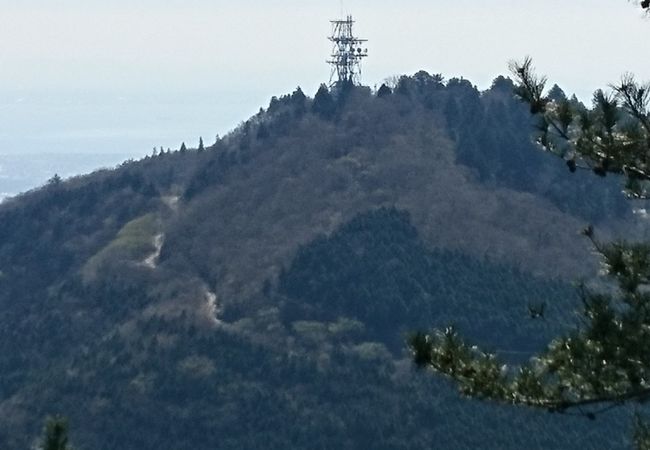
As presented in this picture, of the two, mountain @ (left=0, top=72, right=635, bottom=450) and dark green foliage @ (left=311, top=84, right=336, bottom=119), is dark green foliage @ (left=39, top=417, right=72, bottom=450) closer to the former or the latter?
mountain @ (left=0, top=72, right=635, bottom=450)

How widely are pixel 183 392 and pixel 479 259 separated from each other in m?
20.8

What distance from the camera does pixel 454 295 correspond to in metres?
83.7

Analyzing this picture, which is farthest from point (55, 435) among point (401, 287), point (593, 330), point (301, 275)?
point (301, 275)

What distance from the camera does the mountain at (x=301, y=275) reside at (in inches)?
2940

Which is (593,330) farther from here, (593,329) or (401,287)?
(401,287)

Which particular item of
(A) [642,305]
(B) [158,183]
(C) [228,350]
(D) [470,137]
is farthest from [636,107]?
(B) [158,183]

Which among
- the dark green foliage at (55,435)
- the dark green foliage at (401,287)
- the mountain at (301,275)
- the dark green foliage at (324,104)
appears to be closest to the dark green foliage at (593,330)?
the dark green foliage at (55,435)

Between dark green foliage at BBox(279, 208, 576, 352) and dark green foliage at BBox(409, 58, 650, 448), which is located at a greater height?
dark green foliage at BBox(409, 58, 650, 448)

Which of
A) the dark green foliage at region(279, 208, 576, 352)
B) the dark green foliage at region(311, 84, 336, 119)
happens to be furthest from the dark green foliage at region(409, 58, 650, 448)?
the dark green foliage at region(311, 84, 336, 119)

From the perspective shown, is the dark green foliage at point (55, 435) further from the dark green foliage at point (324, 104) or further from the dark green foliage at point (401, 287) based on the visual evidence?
the dark green foliage at point (324, 104)

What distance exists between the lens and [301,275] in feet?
286

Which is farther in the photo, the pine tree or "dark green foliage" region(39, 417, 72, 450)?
"dark green foliage" region(39, 417, 72, 450)

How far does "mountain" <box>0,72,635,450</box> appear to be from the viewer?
74.7m

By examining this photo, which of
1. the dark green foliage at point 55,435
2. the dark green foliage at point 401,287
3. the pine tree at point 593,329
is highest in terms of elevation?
the pine tree at point 593,329
